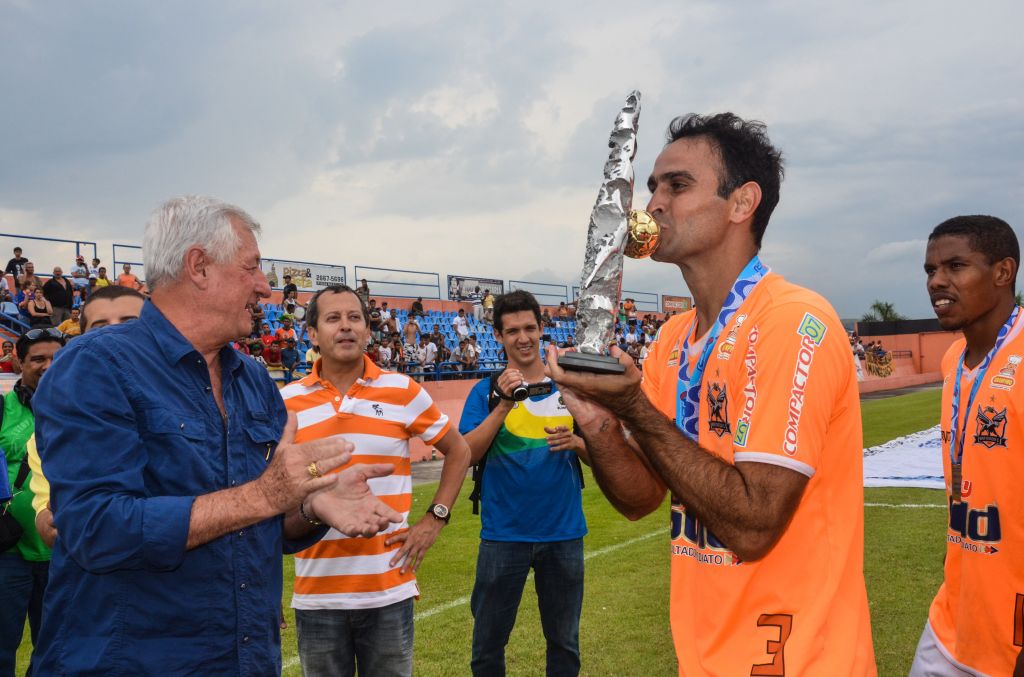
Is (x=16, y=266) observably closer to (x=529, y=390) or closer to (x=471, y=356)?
(x=471, y=356)

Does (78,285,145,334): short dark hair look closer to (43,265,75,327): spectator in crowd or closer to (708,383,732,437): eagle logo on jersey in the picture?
(708,383,732,437): eagle logo on jersey

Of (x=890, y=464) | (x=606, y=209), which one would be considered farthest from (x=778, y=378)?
(x=890, y=464)

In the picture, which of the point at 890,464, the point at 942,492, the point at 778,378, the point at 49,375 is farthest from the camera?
the point at 890,464


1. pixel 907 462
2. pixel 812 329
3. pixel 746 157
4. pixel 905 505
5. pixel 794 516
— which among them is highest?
pixel 746 157

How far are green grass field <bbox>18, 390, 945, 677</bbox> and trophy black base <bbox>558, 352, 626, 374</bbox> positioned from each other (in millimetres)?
3992

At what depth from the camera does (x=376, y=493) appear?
4.03m

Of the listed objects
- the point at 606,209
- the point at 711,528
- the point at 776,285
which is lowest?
the point at 711,528

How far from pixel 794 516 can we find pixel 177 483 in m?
1.77

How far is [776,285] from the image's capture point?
2305mm

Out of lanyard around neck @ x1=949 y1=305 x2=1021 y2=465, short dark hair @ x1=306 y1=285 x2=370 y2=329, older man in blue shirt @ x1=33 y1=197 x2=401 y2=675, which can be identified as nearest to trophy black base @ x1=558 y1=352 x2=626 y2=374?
older man in blue shirt @ x1=33 y1=197 x2=401 y2=675

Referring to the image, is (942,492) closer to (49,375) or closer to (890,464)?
(890,464)

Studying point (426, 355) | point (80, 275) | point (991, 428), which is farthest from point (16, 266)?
Result: point (991, 428)

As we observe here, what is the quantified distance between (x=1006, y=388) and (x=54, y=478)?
3.59 m

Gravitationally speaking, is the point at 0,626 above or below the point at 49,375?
below
